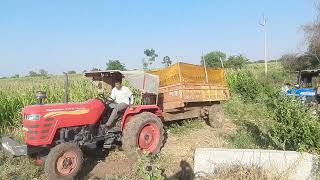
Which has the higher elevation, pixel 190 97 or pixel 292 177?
pixel 190 97

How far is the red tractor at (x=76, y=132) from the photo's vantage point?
7289 mm

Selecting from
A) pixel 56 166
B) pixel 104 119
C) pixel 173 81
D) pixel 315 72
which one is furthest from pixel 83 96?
pixel 315 72

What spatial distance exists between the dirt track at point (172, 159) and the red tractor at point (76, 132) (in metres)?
0.32

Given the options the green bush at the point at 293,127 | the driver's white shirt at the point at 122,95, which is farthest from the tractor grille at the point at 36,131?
the green bush at the point at 293,127

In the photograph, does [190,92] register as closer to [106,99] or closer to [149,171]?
[106,99]

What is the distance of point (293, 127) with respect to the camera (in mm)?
7453

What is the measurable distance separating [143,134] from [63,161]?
7.09ft

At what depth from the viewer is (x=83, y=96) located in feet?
43.1

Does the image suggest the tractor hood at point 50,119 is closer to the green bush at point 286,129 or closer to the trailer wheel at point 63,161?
the trailer wheel at point 63,161

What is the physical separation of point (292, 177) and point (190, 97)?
4729mm

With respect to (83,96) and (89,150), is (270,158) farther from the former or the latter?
(83,96)

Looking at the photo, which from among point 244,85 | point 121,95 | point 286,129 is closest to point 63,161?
point 121,95

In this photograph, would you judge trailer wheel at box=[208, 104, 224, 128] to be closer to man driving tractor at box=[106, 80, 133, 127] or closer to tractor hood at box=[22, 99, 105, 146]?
man driving tractor at box=[106, 80, 133, 127]

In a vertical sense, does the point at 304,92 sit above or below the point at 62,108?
above
